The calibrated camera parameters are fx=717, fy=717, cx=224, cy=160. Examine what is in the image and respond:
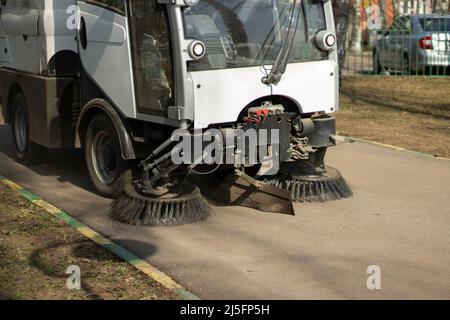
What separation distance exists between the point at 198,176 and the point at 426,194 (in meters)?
2.44

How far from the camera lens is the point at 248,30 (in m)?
6.46

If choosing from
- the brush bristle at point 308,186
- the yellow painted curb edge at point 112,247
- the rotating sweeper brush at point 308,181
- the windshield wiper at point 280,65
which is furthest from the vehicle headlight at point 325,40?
the yellow painted curb edge at point 112,247

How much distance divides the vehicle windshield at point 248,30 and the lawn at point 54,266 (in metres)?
1.80

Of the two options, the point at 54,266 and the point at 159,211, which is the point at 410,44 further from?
the point at 54,266

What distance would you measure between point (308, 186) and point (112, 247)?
223cm

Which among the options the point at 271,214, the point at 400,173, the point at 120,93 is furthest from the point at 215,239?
the point at 400,173

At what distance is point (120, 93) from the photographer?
269 inches

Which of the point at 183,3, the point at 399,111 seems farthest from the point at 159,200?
the point at 399,111

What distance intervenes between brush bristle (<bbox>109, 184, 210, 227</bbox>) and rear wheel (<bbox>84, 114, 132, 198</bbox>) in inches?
18.6

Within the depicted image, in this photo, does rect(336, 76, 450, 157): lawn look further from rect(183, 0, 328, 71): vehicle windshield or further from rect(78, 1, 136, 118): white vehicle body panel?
rect(78, 1, 136, 118): white vehicle body panel

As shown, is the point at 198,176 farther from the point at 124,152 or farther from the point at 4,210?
the point at 4,210

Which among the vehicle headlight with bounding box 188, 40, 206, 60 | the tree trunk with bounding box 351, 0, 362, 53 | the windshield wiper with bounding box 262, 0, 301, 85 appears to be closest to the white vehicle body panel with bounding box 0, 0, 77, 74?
the vehicle headlight with bounding box 188, 40, 206, 60

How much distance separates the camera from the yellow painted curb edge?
4.95 meters

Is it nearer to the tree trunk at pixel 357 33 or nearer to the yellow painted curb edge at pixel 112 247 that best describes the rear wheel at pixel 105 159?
the yellow painted curb edge at pixel 112 247
